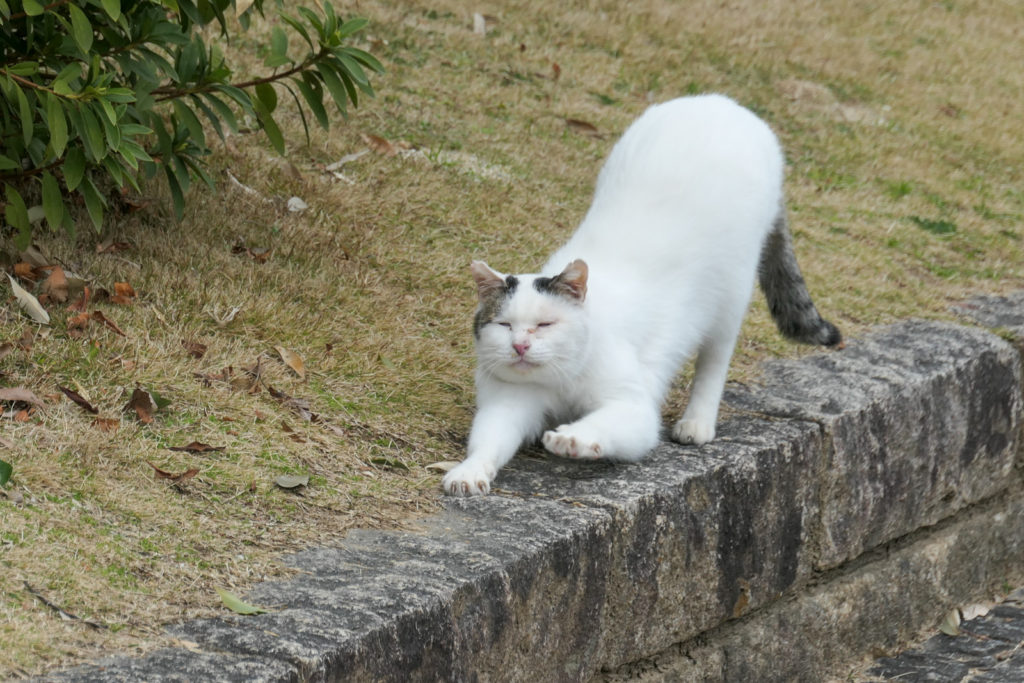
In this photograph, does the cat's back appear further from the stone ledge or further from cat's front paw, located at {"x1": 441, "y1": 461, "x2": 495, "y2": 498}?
cat's front paw, located at {"x1": 441, "y1": 461, "x2": 495, "y2": 498}

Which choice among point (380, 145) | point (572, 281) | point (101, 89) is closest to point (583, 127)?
point (380, 145)

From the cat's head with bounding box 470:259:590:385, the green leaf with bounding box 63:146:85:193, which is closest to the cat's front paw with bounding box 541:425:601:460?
the cat's head with bounding box 470:259:590:385

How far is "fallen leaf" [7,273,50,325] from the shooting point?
3.46 metres

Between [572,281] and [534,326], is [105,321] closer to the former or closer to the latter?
[534,326]

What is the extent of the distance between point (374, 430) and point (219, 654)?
128cm

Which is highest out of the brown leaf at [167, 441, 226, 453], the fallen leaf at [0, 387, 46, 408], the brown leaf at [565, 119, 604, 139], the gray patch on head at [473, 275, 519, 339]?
the gray patch on head at [473, 275, 519, 339]

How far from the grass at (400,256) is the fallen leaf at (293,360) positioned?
34 mm

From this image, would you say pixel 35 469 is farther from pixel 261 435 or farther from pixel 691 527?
pixel 691 527

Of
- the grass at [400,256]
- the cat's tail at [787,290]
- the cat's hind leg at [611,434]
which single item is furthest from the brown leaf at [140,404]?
the cat's tail at [787,290]

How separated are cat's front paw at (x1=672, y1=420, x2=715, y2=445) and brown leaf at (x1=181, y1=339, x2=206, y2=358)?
1.47 m

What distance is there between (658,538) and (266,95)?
2057 millimetres

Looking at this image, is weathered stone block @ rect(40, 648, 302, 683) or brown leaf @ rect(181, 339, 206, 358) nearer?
weathered stone block @ rect(40, 648, 302, 683)

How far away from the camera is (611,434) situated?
3213 millimetres

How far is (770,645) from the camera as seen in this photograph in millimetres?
3801
